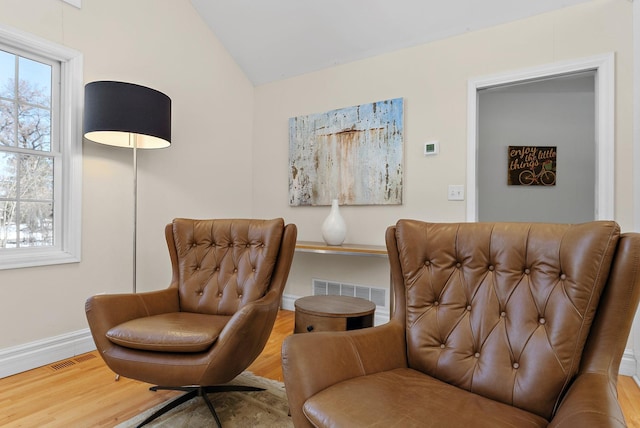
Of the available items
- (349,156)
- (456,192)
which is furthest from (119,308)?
(456,192)

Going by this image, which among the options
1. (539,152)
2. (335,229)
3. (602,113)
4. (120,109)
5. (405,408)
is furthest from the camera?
(539,152)

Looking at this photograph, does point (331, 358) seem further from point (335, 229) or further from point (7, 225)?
point (7, 225)

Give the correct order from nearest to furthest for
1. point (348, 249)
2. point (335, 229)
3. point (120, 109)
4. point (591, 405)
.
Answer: point (591, 405)
point (120, 109)
point (348, 249)
point (335, 229)

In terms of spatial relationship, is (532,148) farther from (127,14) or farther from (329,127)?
(127,14)

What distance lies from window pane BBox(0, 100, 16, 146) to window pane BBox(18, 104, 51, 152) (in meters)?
0.03

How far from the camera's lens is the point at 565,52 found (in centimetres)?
241

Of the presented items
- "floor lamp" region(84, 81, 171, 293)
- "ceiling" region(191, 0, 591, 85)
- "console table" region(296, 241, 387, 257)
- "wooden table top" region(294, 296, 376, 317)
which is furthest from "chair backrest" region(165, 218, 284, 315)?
"ceiling" region(191, 0, 591, 85)

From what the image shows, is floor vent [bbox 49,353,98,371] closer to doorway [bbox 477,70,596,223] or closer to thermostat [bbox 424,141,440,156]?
thermostat [bbox 424,141,440,156]

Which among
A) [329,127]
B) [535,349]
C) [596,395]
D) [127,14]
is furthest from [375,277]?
[127,14]

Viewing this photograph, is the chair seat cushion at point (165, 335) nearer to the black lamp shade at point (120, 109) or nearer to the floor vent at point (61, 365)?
the floor vent at point (61, 365)

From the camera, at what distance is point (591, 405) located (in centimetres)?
83

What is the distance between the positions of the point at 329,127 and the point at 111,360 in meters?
2.54

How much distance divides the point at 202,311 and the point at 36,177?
1.50 m

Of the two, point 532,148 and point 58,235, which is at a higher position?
point 532,148
